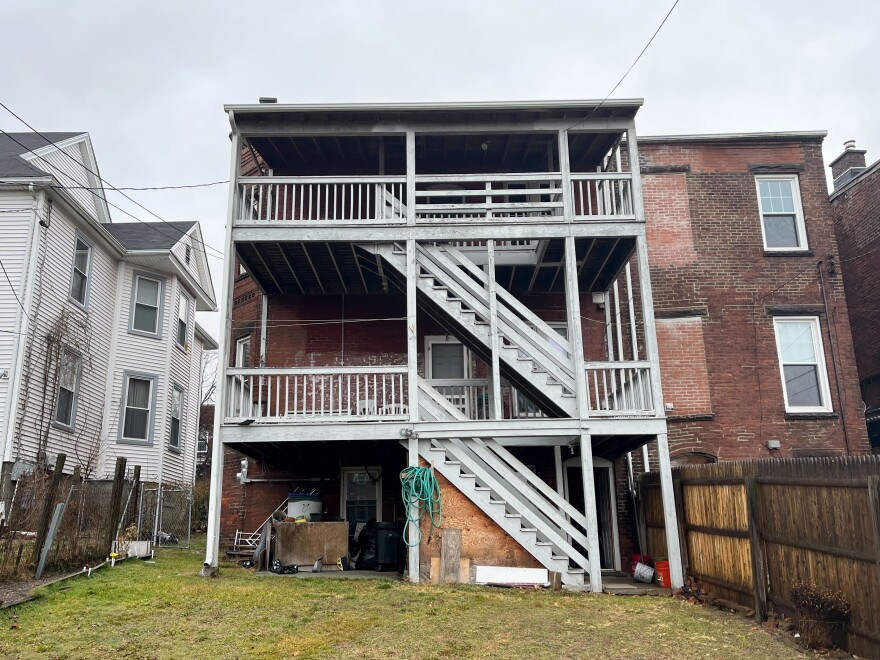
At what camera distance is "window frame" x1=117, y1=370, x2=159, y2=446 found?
780 inches

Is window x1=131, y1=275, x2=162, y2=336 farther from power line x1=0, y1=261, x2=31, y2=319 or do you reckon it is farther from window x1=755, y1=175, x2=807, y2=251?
window x1=755, y1=175, x2=807, y2=251

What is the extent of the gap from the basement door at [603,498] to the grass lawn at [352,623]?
392 centimetres

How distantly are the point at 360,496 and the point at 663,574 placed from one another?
→ 20.1ft

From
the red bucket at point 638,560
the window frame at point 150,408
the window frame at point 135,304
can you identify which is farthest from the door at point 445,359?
the window frame at point 135,304

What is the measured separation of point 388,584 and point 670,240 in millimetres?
10047

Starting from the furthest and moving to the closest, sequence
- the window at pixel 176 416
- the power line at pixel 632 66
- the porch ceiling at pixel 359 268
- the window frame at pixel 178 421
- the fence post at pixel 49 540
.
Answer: the window at pixel 176 416
the window frame at pixel 178 421
the porch ceiling at pixel 359 268
the power line at pixel 632 66
the fence post at pixel 49 540

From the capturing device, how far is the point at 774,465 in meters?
8.50

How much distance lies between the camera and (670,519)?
1128 centimetres

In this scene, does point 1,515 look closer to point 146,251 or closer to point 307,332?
point 307,332

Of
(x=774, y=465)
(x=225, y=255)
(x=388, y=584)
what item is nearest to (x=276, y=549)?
(x=388, y=584)

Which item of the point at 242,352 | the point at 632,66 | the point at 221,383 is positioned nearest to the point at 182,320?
the point at 242,352

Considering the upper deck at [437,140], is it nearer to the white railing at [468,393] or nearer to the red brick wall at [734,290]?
the white railing at [468,393]

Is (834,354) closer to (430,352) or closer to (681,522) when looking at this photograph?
(681,522)

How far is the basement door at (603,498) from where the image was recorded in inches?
571
